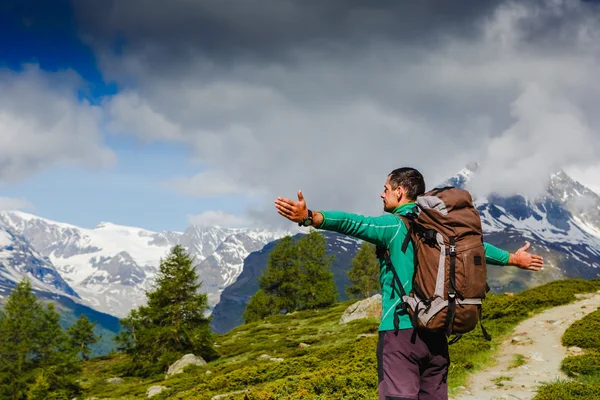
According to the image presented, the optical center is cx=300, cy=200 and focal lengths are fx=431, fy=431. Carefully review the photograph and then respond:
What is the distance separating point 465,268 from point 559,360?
12724mm

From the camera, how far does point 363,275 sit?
2972 inches

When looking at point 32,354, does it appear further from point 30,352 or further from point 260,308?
point 260,308

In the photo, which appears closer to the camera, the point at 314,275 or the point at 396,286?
the point at 396,286

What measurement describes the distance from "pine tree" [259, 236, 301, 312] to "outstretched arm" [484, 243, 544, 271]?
55.7 metres

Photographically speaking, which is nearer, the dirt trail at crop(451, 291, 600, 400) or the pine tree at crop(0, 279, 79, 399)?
the dirt trail at crop(451, 291, 600, 400)

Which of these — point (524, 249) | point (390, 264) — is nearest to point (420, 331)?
point (390, 264)

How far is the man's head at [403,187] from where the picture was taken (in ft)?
17.0

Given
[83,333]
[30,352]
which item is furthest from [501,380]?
[83,333]

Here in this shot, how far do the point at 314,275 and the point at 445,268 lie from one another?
5730 centimetres

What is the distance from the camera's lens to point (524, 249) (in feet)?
21.4

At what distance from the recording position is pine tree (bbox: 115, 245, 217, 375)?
33.6 m

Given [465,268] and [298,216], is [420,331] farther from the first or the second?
[298,216]

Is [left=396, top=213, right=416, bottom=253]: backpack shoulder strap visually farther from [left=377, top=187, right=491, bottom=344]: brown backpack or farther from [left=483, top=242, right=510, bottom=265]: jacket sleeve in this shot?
[left=483, top=242, right=510, bottom=265]: jacket sleeve

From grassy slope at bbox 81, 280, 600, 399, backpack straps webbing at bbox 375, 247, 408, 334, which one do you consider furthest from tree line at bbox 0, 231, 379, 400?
backpack straps webbing at bbox 375, 247, 408, 334
